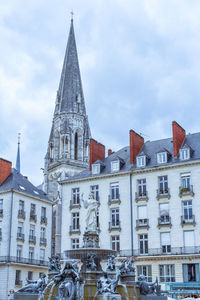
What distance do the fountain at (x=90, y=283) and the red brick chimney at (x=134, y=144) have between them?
17.3m

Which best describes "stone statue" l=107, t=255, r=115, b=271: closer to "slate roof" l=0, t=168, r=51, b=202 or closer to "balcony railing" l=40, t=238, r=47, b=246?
"slate roof" l=0, t=168, r=51, b=202

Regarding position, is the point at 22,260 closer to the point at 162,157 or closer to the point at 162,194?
the point at 162,194

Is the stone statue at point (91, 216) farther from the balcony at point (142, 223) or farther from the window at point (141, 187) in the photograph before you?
the window at point (141, 187)

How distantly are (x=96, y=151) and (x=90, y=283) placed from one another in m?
25.9

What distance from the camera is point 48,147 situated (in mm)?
89312

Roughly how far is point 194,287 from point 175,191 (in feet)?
26.7

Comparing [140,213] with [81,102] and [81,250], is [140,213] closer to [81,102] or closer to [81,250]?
[81,250]

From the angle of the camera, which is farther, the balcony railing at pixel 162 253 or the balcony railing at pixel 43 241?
the balcony railing at pixel 43 241

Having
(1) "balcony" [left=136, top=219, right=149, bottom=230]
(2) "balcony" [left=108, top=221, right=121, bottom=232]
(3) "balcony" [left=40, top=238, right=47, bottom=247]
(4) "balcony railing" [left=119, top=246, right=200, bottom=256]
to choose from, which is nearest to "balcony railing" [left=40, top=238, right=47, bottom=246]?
(3) "balcony" [left=40, top=238, right=47, bottom=247]

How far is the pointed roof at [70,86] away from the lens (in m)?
91.0

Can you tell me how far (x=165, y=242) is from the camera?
37031 mm

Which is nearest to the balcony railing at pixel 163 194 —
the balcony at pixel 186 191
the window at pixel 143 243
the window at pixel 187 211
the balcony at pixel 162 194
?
the balcony at pixel 162 194

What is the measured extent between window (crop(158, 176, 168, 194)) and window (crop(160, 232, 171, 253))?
372cm

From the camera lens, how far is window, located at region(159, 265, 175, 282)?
117ft
